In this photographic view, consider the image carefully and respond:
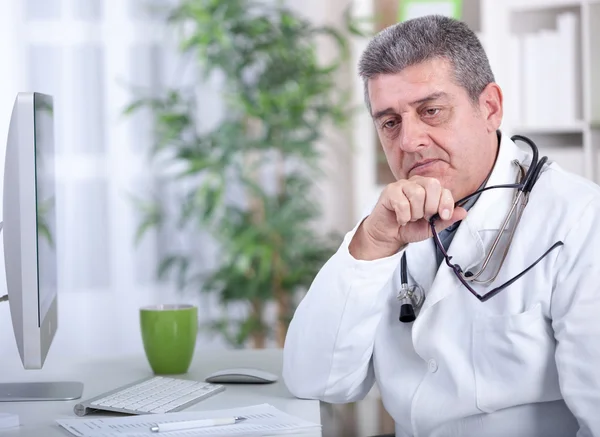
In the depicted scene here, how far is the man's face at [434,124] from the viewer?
1.38m

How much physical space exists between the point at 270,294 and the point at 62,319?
85 cm

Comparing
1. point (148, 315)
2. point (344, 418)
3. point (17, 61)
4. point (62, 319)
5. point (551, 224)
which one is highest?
point (17, 61)

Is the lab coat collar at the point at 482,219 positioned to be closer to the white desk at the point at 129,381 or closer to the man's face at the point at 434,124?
the man's face at the point at 434,124

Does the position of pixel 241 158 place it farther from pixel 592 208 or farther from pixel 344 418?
pixel 592 208

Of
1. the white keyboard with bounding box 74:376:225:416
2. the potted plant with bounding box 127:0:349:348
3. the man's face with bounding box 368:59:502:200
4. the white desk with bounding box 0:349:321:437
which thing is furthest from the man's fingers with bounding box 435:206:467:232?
the potted plant with bounding box 127:0:349:348

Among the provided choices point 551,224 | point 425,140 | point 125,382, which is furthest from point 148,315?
point 551,224

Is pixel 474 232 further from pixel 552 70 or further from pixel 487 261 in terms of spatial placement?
pixel 552 70

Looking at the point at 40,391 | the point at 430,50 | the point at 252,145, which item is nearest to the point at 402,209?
the point at 430,50

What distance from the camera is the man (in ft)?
4.16

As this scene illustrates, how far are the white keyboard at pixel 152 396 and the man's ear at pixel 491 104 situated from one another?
662 millimetres

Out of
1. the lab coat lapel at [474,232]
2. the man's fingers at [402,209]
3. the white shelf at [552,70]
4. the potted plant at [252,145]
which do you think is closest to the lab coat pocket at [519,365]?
the lab coat lapel at [474,232]

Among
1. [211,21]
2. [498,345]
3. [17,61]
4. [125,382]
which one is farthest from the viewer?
[17,61]

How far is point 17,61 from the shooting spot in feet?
10.3

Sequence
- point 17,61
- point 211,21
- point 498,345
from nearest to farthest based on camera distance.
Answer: point 498,345 → point 211,21 → point 17,61
